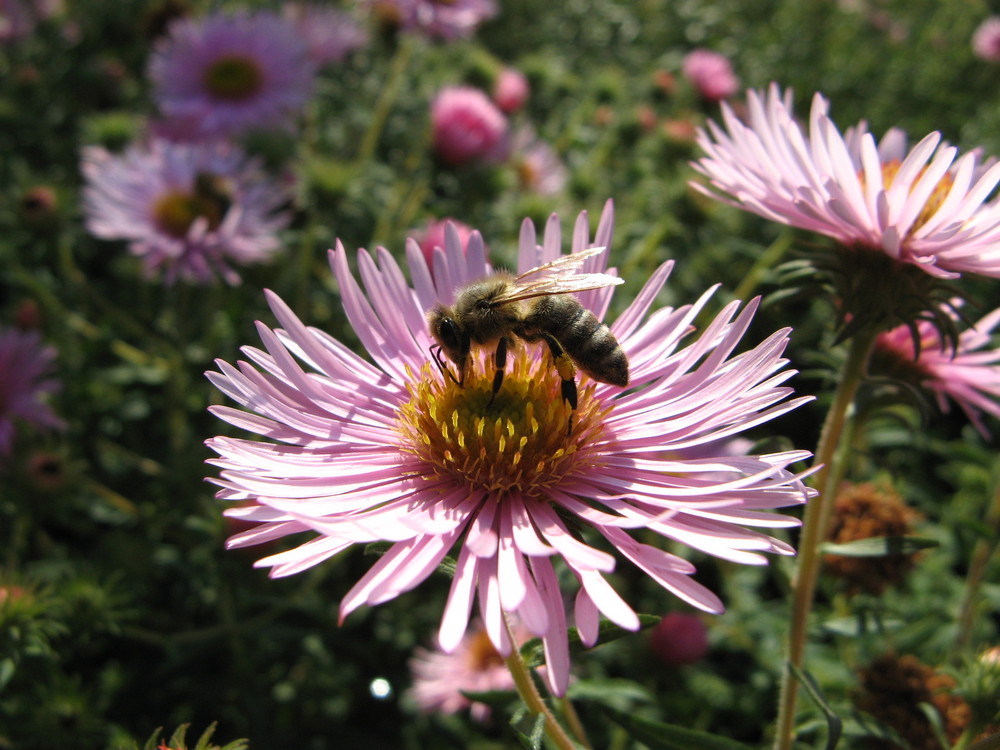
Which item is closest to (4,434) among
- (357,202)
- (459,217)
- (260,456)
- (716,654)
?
(357,202)

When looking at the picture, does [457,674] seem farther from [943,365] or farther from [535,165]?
[535,165]

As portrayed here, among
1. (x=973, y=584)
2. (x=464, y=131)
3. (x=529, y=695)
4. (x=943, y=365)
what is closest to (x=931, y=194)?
(x=943, y=365)

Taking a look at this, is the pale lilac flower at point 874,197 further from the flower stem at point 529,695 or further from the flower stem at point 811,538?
the flower stem at point 529,695

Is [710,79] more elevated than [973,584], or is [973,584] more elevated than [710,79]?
[710,79]

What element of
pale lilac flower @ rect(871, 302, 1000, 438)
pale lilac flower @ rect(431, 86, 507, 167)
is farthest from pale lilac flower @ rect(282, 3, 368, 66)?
pale lilac flower @ rect(871, 302, 1000, 438)

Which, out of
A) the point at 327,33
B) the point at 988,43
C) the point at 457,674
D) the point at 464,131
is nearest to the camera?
the point at 457,674

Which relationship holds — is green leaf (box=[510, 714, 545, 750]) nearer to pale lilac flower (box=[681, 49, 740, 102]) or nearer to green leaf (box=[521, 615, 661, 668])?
green leaf (box=[521, 615, 661, 668])
